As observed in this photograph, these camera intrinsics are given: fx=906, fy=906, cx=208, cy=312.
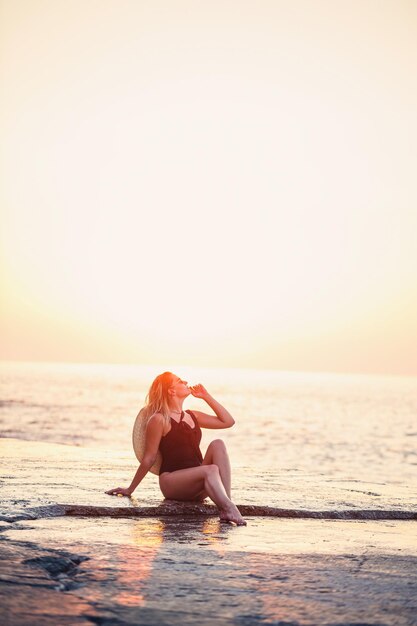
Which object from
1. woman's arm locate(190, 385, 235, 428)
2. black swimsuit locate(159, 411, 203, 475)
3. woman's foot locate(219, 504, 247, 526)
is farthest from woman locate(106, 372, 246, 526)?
woman's foot locate(219, 504, 247, 526)

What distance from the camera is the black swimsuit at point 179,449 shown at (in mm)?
8188

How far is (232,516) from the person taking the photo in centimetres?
732

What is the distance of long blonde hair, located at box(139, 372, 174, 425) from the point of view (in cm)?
825

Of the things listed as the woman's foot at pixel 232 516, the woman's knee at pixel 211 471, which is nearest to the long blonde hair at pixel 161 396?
the woman's knee at pixel 211 471

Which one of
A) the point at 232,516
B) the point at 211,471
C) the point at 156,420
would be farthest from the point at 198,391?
the point at 232,516

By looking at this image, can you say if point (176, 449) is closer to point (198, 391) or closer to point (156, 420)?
point (156, 420)

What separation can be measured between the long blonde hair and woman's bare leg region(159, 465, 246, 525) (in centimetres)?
51

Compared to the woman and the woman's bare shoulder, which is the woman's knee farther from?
the woman's bare shoulder

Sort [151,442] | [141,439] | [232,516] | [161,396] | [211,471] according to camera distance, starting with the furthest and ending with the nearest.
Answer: [141,439] < [161,396] < [151,442] < [211,471] < [232,516]

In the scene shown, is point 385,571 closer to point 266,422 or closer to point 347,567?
point 347,567

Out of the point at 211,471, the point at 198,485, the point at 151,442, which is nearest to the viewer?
the point at 211,471

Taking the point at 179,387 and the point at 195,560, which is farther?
the point at 179,387

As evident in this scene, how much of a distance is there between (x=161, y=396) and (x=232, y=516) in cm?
144

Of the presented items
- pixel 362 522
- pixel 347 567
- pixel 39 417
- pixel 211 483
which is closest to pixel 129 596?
pixel 347 567
